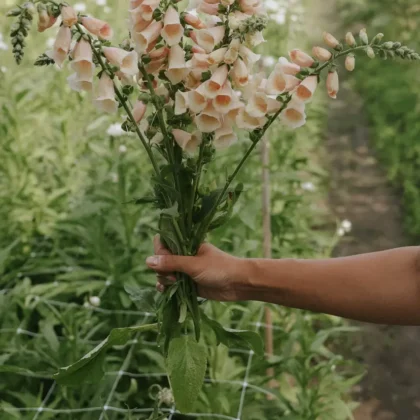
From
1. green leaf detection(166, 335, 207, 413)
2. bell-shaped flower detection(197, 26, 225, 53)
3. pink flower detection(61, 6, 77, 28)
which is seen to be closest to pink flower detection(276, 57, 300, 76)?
bell-shaped flower detection(197, 26, 225, 53)

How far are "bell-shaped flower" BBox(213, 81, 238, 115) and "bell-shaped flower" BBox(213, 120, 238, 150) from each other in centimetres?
4

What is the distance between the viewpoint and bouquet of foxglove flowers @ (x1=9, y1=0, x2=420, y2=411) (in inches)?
42.5

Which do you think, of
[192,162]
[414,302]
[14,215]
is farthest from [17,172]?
[414,302]

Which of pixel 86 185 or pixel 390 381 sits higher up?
pixel 86 185

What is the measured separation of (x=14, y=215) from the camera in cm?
276

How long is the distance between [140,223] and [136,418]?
0.95m

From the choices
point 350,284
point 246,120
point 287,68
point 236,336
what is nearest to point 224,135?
point 246,120

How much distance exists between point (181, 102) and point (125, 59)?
114mm

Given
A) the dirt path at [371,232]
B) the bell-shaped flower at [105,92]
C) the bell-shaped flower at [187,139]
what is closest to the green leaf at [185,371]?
the bell-shaped flower at [187,139]

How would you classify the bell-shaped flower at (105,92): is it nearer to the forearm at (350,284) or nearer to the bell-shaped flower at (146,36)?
the bell-shaped flower at (146,36)

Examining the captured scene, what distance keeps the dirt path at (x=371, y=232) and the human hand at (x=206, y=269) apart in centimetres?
134

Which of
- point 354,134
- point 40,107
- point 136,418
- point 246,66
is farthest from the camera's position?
point 354,134

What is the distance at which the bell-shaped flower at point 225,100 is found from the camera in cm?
109

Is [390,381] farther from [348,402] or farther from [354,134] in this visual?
[354,134]
